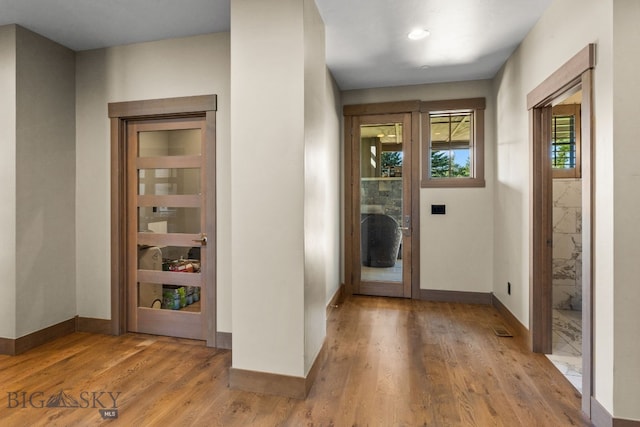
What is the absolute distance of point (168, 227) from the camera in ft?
10.5

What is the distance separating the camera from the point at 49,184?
10.2 feet

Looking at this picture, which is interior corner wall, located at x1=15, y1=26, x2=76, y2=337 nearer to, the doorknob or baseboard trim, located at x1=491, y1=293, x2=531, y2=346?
the doorknob

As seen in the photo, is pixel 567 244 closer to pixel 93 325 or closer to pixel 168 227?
pixel 168 227

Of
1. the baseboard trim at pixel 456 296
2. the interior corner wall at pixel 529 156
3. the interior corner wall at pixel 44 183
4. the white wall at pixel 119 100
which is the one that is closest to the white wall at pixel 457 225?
the baseboard trim at pixel 456 296

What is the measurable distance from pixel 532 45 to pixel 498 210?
1770mm

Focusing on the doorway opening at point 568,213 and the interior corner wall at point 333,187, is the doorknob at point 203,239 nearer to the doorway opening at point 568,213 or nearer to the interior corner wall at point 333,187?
the interior corner wall at point 333,187

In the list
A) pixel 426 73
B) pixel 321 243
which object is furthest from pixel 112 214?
pixel 426 73

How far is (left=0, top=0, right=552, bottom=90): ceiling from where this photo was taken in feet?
8.41

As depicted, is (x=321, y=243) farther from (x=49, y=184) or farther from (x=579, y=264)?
(x=579, y=264)

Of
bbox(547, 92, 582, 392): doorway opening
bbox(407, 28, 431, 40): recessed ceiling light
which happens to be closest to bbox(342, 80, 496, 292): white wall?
bbox(547, 92, 582, 392): doorway opening

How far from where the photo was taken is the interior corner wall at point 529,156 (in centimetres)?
182

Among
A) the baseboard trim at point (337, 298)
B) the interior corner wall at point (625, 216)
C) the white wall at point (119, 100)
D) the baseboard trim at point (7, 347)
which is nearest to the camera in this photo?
the interior corner wall at point (625, 216)

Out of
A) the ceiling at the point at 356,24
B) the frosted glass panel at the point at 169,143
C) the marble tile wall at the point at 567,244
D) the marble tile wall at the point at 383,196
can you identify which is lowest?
the marble tile wall at the point at 567,244

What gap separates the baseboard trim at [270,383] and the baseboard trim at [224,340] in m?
0.65
